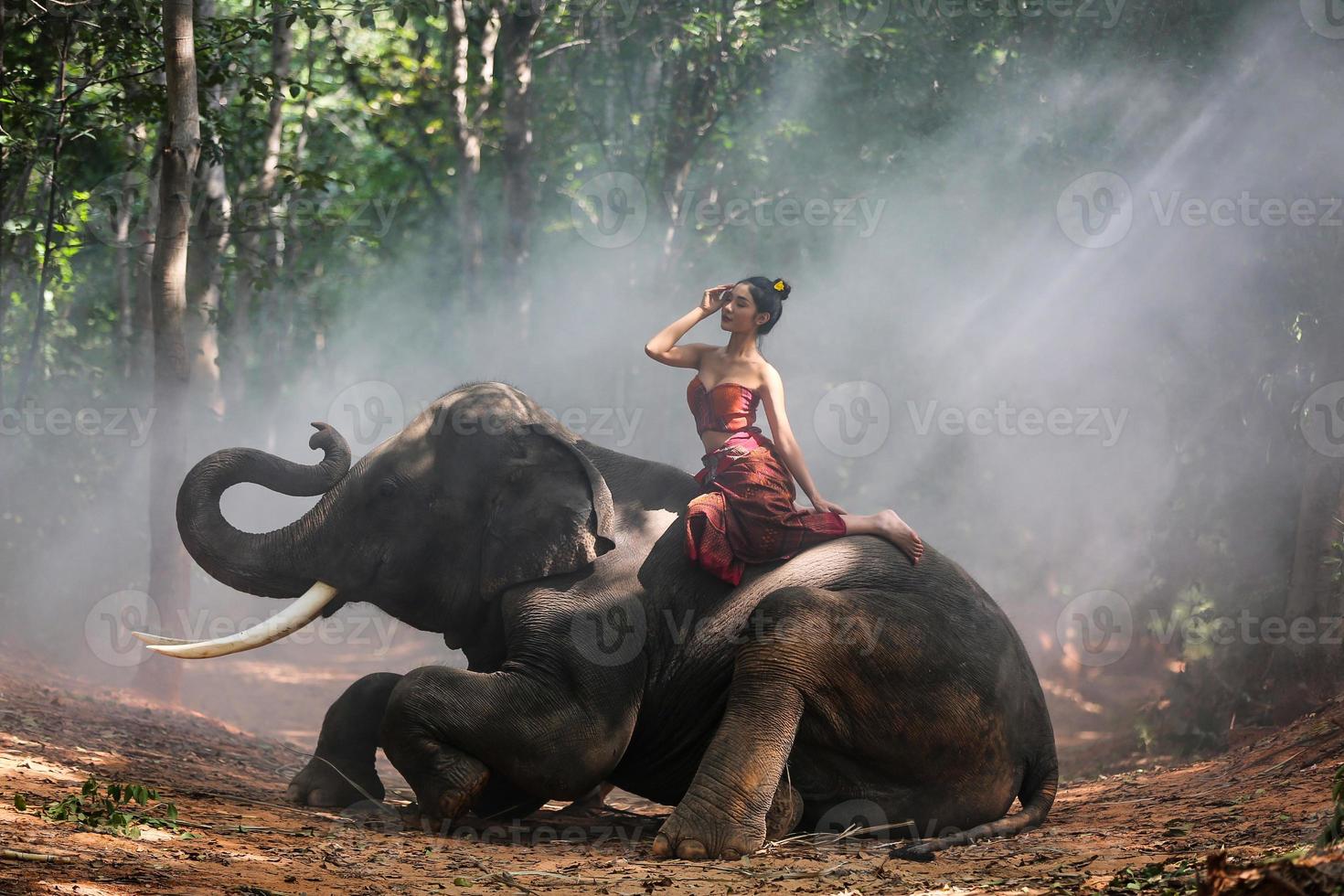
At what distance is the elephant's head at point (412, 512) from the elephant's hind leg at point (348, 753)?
17.8 inches

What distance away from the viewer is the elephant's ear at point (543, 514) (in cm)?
636

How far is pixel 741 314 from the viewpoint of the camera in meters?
6.64

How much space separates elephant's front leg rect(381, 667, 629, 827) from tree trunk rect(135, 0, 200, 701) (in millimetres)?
4789

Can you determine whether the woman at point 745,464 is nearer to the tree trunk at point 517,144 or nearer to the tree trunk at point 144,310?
the tree trunk at point 144,310

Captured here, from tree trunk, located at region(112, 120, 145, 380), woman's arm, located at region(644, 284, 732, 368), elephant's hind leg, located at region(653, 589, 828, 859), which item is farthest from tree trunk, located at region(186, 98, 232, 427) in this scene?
elephant's hind leg, located at region(653, 589, 828, 859)

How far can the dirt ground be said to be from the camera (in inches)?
164

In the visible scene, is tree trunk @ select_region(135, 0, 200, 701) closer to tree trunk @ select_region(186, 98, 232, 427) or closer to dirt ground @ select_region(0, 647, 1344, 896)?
dirt ground @ select_region(0, 647, 1344, 896)

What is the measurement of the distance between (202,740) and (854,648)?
4.62 m

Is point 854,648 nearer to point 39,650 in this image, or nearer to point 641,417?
point 39,650

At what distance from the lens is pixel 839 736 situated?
5.84 meters

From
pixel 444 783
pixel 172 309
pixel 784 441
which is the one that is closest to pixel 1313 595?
pixel 784 441

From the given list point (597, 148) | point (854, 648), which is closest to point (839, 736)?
point (854, 648)

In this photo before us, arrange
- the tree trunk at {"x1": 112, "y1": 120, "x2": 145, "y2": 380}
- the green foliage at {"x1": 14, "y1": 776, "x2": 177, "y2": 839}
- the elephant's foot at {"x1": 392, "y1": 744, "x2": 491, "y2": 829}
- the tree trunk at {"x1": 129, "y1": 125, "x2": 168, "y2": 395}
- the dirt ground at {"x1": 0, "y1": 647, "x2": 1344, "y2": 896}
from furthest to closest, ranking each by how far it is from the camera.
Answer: the tree trunk at {"x1": 112, "y1": 120, "x2": 145, "y2": 380}, the tree trunk at {"x1": 129, "y1": 125, "x2": 168, "y2": 395}, the elephant's foot at {"x1": 392, "y1": 744, "x2": 491, "y2": 829}, the green foliage at {"x1": 14, "y1": 776, "x2": 177, "y2": 839}, the dirt ground at {"x1": 0, "y1": 647, "x2": 1344, "y2": 896}

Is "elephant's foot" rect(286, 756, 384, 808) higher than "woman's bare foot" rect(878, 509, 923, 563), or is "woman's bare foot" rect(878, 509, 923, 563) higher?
"woman's bare foot" rect(878, 509, 923, 563)
